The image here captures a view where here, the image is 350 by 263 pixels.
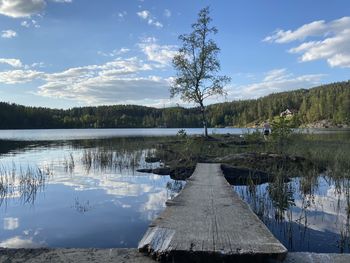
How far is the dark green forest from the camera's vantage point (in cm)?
13662

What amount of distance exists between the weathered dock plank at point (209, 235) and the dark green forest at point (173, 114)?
117858mm

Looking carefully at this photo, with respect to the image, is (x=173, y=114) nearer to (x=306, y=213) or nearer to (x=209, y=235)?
(x=306, y=213)

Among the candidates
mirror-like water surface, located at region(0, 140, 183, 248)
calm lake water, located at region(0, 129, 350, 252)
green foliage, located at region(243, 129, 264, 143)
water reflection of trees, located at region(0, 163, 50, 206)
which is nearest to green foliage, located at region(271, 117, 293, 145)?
green foliage, located at region(243, 129, 264, 143)

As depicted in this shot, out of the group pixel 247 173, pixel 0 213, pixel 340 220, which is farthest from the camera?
pixel 247 173

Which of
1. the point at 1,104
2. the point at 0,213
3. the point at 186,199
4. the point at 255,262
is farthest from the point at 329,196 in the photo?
the point at 1,104

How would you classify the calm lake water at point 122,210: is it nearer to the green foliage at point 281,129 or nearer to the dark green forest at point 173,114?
the green foliage at point 281,129

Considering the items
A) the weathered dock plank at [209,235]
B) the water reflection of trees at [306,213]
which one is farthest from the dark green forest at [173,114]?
the weathered dock plank at [209,235]

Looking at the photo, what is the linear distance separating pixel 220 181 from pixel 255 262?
6824mm

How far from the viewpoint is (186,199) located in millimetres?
8328

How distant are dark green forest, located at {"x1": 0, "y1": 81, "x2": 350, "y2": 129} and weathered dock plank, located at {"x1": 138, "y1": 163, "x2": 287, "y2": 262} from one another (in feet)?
387

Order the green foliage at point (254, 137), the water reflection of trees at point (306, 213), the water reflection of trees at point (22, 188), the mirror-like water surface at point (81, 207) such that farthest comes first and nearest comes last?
the green foliage at point (254, 137), the water reflection of trees at point (22, 188), the mirror-like water surface at point (81, 207), the water reflection of trees at point (306, 213)

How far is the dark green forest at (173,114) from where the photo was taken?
137m

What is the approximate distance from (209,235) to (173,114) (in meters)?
140

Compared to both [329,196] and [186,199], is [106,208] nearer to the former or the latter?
[186,199]
